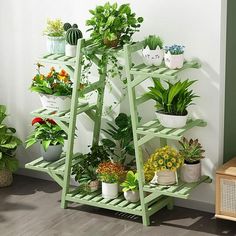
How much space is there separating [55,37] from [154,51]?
0.73 metres

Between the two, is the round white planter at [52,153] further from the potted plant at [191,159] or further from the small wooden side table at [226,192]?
the small wooden side table at [226,192]

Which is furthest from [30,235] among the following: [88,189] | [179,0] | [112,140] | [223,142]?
[179,0]

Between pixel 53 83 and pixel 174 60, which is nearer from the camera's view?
pixel 174 60

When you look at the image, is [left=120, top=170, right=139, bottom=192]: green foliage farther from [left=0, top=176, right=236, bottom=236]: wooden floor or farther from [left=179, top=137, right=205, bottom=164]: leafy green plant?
[left=179, top=137, right=205, bottom=164]: leafy green plant

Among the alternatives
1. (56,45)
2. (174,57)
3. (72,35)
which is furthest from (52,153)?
(174,57)

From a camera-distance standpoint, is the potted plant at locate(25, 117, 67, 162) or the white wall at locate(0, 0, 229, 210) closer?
the white wall at locate(0, 0, 229, 210)

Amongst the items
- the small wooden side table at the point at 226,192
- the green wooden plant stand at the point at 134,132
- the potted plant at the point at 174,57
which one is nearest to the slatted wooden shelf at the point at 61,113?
the green wooden plant stand at the point at 134,132

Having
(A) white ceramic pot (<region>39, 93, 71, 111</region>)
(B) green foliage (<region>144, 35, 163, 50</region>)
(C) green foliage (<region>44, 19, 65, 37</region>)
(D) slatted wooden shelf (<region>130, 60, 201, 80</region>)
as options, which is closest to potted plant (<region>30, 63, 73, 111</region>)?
(A) white ceramic pot (<region>39, 93, 71, 111</region>)

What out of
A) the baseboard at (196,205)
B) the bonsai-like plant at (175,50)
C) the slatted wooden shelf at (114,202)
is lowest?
the baseboard at (196,205)

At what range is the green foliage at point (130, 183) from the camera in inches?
183

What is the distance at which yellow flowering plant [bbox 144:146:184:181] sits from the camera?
4.52m

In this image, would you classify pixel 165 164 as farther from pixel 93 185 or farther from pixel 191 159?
pixel 93 185

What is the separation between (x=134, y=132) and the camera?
4500mm

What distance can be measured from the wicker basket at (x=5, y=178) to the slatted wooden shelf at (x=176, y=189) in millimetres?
1245
